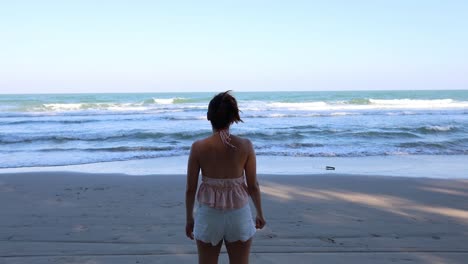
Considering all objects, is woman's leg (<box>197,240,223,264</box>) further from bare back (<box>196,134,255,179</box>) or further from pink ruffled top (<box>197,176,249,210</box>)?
bare back (<box>196,134,255,179</box>)

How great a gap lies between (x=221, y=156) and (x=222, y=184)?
0.17 metres

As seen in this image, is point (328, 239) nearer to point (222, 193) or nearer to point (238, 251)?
point (238, 251)

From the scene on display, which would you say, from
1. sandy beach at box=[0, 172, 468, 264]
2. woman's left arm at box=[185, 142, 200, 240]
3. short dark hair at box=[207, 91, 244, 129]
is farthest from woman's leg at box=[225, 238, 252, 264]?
sandy beach at box=[0, 172, 468, 264]

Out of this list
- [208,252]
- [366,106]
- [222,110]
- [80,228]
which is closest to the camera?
[222,110]

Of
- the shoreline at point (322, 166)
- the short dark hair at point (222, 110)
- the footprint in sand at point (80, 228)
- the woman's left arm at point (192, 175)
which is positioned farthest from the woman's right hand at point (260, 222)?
the shoreline at point (322, 166)

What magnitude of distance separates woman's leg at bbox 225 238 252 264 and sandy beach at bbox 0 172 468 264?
142 cm

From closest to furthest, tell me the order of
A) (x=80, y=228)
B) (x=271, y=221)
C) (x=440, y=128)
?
(x=80, y=228)
(x=271, y=221)
(x=440, y=128)

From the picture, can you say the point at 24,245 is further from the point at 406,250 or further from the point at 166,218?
the point at 406,250

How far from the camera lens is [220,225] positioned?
7.63 feet

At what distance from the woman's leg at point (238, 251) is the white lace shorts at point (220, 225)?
1.5 inches

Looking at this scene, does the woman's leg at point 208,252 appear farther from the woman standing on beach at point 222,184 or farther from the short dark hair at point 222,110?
the short dark hair at point 222,110

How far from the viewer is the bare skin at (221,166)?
229 centimetres

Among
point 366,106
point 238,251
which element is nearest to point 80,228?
point 238,251

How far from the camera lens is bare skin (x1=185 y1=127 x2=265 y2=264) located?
2291mm
